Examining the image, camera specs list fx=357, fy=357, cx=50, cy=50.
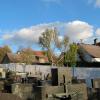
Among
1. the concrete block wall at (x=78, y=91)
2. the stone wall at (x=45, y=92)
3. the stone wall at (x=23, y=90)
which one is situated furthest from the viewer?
the stone wall at (x=23, y=90)

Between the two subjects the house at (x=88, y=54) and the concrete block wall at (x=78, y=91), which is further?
the house at (x=88, y=54)

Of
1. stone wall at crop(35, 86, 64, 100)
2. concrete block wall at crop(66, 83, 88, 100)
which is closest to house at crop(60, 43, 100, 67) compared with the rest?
concrete block wall at crop(66, 83, 88, 100)

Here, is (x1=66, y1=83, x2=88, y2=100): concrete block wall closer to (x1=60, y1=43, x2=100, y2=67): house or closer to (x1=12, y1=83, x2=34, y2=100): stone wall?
(x1=12, y1=83, x2=34, y2=100): stone wall

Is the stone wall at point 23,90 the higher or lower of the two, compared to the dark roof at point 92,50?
lower

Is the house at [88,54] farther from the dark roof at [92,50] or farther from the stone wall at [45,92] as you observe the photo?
the stone wall at [45,92]

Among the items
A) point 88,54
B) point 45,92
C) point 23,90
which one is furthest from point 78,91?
point 88,54

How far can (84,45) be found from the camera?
228 ft

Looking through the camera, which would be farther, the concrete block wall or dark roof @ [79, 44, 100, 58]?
dark roof @ [79, 44, 100, 58]

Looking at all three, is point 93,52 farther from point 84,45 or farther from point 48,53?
point 48,53

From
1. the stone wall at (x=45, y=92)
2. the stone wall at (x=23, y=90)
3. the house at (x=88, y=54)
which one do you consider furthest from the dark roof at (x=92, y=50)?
the stone wall at (x=45, y=92)

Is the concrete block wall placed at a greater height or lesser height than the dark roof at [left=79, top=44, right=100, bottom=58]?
lesser

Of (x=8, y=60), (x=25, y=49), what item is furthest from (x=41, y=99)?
(x=8, y=60)

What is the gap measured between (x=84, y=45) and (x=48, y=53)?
9096 millimetres

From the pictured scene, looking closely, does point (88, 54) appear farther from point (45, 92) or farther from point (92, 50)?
point (45, 92)
